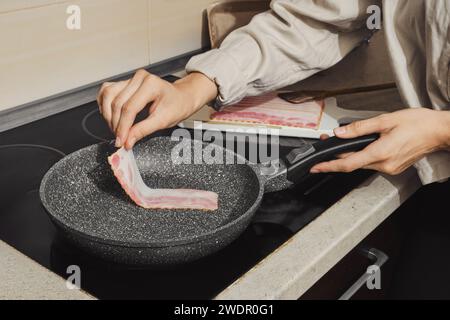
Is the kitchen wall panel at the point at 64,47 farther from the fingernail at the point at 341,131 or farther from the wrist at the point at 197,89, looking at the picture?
the fingernail at the point at 341,131

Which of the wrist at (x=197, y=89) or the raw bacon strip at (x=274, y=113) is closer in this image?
the wrist at (x=197, y=89)

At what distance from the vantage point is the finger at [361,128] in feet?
2.63

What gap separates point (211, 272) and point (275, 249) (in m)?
0.08

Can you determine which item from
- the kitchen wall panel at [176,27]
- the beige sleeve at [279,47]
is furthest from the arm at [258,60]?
the kitchen wall panel at [176,27]

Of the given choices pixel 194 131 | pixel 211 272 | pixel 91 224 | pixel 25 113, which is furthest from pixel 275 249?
pixel 25 113

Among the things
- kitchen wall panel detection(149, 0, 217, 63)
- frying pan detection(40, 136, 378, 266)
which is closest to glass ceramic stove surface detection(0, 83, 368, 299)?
frying pan detection(40, 136, 378, 266)

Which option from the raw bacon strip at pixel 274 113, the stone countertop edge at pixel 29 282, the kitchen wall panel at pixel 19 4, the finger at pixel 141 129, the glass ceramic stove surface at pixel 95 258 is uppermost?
the kitchen wall panel at pixel 19 4

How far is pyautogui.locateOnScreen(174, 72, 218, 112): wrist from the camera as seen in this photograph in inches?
Answer: 34.2

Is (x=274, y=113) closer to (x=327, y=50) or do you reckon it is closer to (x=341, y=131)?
(x=327, y=50)

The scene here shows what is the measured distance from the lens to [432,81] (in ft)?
2.86

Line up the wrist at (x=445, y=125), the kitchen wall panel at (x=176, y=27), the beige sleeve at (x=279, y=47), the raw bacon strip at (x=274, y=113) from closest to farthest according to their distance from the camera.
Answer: the wrist at (x=445, y=125)
the beige sleeve at (x=279, y=47)
the raw bacon strip at (x=274, y=113)
the kitchen wall panel at (x=176, y=27)

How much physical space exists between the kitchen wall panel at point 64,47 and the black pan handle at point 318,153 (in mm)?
464

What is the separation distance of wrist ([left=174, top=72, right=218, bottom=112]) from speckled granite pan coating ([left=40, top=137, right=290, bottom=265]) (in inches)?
2.9
